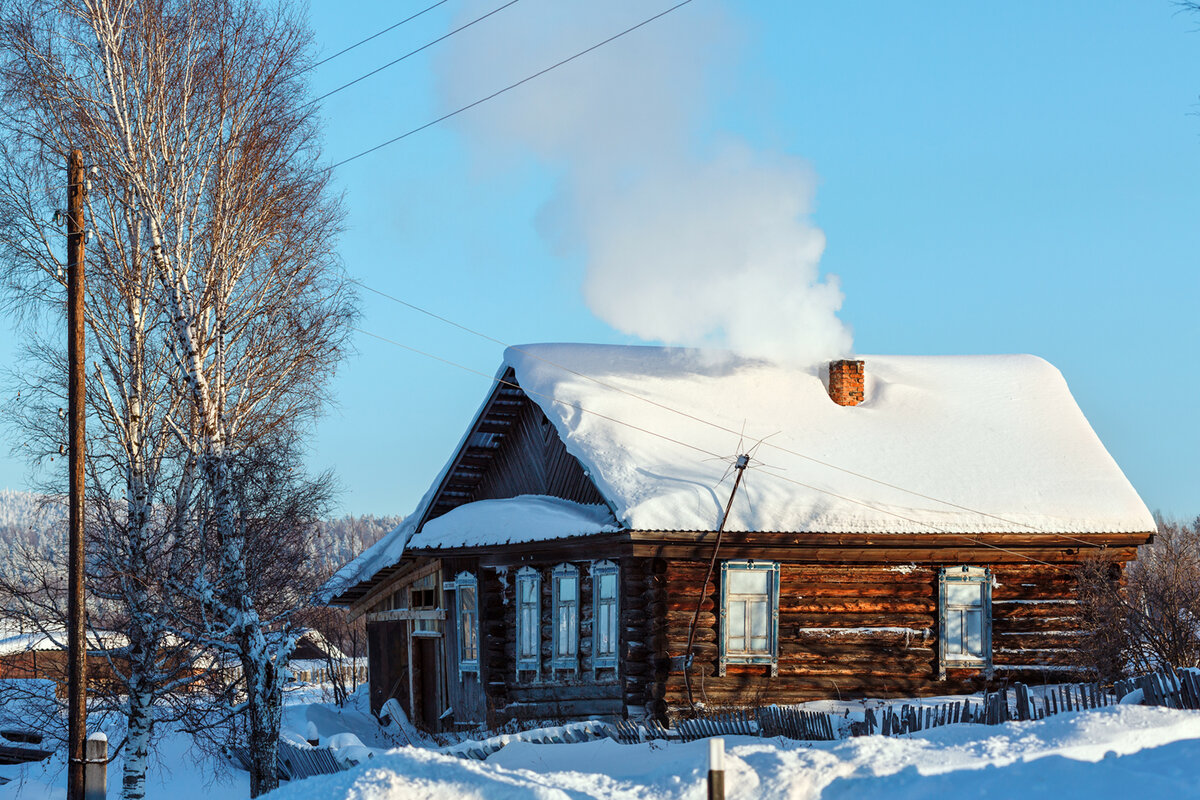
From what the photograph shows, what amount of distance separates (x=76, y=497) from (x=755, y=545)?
894 centimetres

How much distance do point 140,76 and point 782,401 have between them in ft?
38.2

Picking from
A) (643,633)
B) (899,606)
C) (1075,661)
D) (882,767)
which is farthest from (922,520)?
(882,767)

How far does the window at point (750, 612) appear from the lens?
57.2ft

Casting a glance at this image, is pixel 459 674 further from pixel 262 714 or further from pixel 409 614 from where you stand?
pixel 262 714

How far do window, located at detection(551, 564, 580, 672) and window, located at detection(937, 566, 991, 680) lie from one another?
17.6ft

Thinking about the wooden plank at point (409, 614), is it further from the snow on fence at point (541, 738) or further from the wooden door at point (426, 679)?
the snow on fence at point (541, 738)

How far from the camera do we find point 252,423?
68.1 feet

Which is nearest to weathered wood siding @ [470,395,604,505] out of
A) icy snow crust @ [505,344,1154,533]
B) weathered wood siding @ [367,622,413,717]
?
icy snow crust @ [505,344,1154,533]

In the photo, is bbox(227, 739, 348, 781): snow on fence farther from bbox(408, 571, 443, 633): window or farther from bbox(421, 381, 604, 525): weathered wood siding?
→ bbox(408, 571, 443, 633): window

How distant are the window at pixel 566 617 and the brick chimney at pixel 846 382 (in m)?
5.85

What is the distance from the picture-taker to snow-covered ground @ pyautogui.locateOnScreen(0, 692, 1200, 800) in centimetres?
878

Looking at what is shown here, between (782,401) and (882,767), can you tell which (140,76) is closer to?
(782,401)

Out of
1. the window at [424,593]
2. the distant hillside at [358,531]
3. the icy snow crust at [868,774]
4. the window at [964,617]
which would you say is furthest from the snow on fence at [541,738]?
the distant hillside at [358,531]

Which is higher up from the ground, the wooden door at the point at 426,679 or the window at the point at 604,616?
the window at the point at 604,616
